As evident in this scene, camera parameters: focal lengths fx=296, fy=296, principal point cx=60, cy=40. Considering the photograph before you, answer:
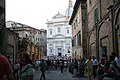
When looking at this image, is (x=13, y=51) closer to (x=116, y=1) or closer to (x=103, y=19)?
(x=103, y=19)

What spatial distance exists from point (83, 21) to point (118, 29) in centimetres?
1765

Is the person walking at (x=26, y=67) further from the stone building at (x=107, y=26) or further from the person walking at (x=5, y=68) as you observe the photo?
the stone building at (x=107, y=26)

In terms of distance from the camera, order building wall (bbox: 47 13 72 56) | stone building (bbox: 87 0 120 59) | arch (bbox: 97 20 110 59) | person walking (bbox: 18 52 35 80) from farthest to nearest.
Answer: building wall (bbox: 47 13 72 56) < arch (bbox: 97 20 110 59) < stone building (bbox: 87 0 120 59) < person walking (bbox: 18 52 35 80)

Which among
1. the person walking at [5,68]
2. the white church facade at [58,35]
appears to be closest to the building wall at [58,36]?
the white church facade at [58,35]

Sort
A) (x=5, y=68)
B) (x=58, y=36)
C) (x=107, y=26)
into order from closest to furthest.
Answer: (x=5, y=68) < (x=107, y=26) < (x=58, y=36)

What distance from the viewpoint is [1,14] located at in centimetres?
2336

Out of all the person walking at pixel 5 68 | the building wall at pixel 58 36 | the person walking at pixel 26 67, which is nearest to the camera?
the person walking at pixel 5 68

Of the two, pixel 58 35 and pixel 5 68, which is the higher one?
pixel 58 35

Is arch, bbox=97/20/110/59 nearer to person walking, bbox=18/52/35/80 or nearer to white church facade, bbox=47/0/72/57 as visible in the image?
person walking, bbox=18/52/35/80

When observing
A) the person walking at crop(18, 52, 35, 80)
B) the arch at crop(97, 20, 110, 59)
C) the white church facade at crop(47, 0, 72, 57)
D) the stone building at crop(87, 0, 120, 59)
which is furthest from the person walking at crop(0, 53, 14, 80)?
the white church facade at crop(47, 0, 72, 57)

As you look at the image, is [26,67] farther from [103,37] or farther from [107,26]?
[103,37]

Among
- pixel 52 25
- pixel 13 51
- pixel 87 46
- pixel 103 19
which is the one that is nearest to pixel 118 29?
pixel 103 19

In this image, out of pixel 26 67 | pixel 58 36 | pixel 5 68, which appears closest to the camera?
pixel 5 68

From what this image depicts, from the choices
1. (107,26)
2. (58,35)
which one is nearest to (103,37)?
(107,26)
